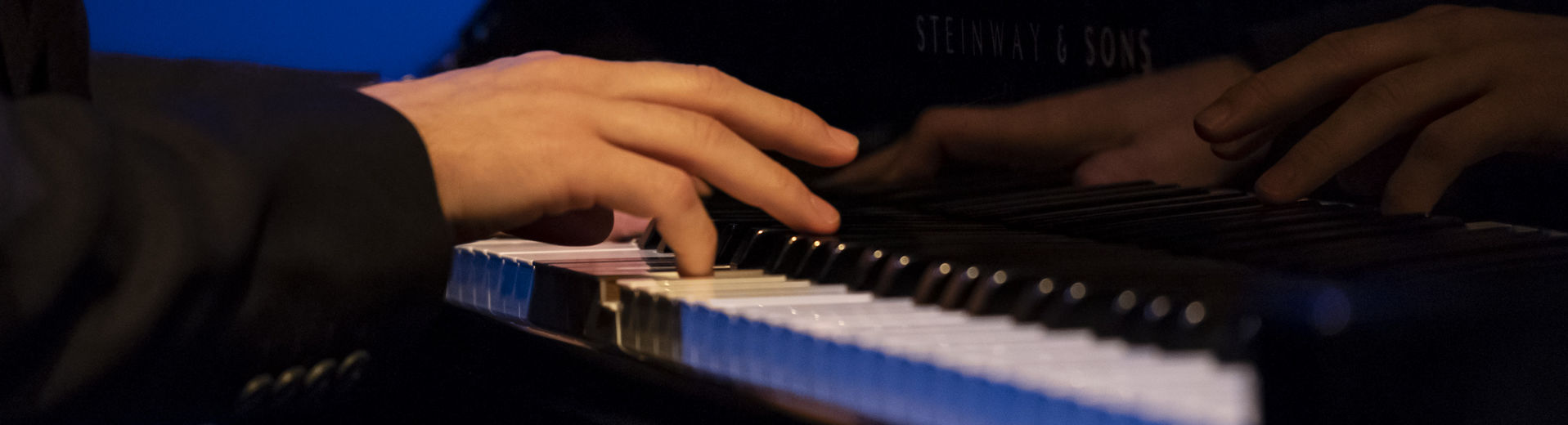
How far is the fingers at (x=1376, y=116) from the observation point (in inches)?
30.6

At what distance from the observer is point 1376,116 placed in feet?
2.61

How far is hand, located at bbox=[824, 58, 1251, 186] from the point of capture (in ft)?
2.99

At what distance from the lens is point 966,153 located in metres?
1.05

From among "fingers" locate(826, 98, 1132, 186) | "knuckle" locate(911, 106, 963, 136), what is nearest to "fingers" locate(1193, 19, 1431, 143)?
"fingers" locate(826, 98, 1132, 186)

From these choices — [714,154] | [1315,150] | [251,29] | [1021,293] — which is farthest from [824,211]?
[251,29]

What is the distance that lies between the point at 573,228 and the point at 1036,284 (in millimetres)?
436

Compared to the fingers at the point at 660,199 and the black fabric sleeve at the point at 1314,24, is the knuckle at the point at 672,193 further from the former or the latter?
the black fabric sleeve at the point at 1314,24

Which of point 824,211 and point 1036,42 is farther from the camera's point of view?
point 1036,42

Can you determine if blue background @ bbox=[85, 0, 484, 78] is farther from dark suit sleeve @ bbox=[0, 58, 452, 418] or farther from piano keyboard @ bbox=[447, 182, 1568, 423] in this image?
dark suit sleeve @ bbox=[0, 58, 452, 418]

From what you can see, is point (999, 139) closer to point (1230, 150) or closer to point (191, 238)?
point (1230, 150)

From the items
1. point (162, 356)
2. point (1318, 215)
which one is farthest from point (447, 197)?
point (1318, 215)

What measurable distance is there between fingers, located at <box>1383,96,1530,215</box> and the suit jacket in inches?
24.1

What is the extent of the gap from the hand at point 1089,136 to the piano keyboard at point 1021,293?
30 mm

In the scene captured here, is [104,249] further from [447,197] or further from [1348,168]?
[1348,168]
